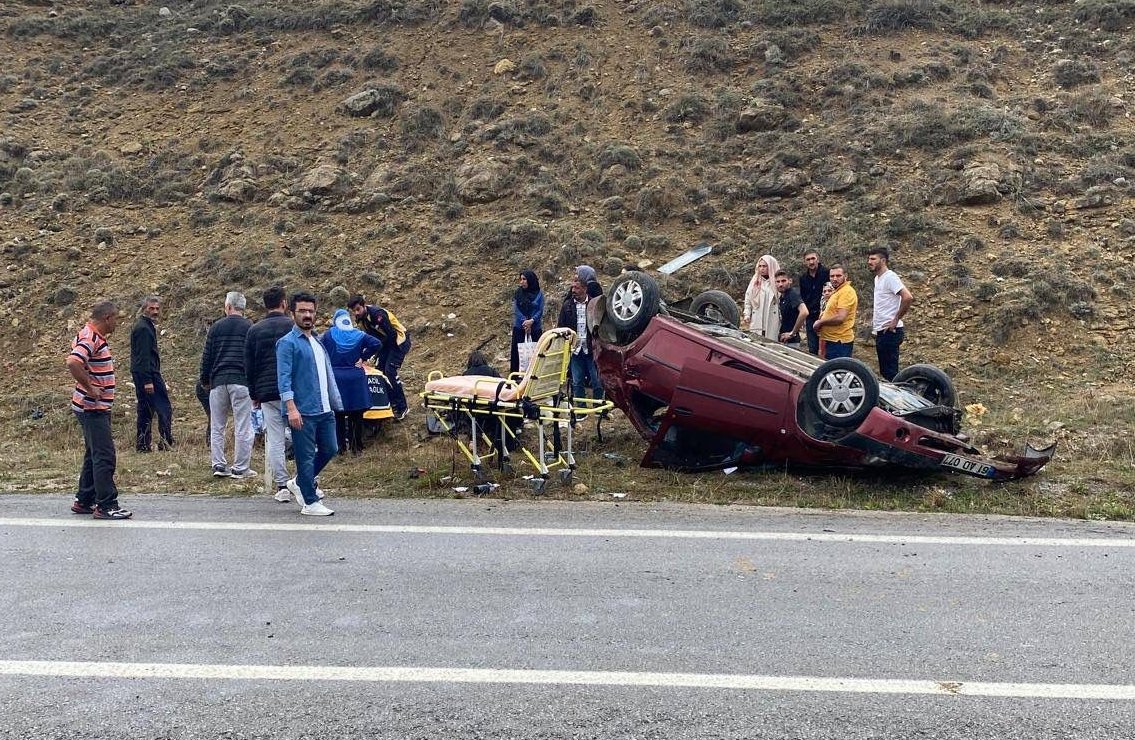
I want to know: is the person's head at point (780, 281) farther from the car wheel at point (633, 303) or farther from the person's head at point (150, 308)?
the person's head at point (150, 308)

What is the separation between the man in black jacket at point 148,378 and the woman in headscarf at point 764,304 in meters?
6.73

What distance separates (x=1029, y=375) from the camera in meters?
11.7

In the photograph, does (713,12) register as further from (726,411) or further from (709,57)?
(726,411)

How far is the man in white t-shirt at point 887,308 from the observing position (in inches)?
379

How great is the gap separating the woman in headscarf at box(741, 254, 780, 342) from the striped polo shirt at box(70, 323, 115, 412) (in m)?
6.59

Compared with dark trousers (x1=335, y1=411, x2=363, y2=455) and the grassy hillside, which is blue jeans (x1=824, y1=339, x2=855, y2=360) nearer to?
the grassy hillside

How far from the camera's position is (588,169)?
18141mm

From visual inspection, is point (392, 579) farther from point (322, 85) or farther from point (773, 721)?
point (322, 85)

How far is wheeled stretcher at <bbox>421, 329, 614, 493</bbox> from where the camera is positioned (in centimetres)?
773

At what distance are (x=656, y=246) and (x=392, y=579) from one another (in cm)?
1143

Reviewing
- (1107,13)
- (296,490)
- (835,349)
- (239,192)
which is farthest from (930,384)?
(1107,13)

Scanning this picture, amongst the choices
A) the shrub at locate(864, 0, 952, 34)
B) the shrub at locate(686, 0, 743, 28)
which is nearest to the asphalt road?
the shrub at locate(864, 0, 952, 34)

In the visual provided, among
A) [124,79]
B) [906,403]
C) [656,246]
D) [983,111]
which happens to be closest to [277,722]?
[906,403]

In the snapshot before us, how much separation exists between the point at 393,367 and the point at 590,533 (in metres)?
5.10
